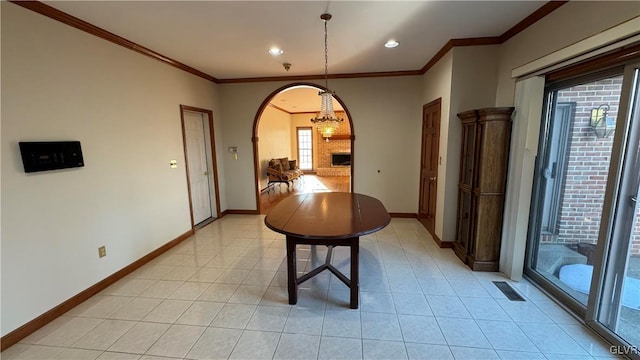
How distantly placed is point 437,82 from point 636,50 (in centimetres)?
215

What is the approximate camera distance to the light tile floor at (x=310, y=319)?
1816 millimetres

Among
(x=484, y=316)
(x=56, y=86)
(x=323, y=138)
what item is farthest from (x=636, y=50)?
(x=323, y=138)

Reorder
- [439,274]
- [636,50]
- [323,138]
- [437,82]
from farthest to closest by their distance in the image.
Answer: [323,138]
[437,82]
[439,274]
[636,50]

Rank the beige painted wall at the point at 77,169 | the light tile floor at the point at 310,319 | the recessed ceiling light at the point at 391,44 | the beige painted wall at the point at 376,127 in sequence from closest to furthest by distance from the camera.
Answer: the light tile floor at the point at 310,319, the beige painted wall at the point at 77,169, the recessed ceiling light at the point at 391,44, the beige painted wall at the point at 376,127

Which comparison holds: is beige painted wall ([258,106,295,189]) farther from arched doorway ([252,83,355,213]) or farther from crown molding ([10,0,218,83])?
crown molding ([10,0,218,83])

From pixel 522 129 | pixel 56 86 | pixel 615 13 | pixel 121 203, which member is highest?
pixel 615 13

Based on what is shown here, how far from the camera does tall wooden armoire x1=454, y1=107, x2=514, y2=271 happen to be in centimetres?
264

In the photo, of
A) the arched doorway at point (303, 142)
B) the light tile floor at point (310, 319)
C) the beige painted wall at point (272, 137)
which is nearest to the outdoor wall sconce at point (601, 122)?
the light tile floor at point (310, 319)

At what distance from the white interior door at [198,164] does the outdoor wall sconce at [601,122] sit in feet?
15.5

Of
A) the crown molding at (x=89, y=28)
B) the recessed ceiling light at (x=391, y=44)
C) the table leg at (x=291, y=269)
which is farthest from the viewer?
the recessed ceiling light at (x=391, y=44)

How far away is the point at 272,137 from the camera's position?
838cm

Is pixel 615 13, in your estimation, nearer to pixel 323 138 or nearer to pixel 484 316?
pixel 484 316

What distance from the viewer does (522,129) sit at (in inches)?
97.7

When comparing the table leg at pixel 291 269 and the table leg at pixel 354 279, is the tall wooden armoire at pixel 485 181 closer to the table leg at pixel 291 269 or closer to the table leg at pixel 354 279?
the table leg at pixel 354 279
